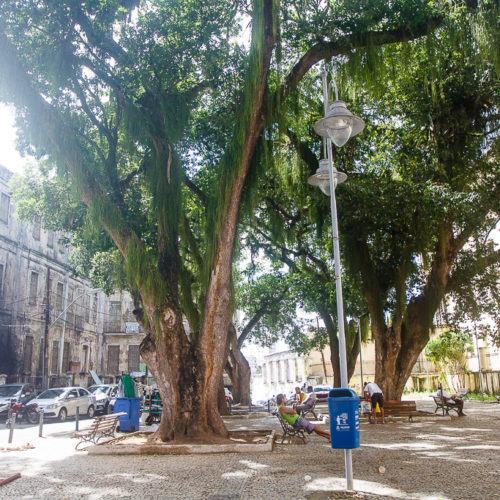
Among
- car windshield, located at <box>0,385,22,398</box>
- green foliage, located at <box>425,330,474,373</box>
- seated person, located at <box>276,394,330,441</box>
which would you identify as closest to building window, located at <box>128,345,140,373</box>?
car windshield, located at <box>0,385,22,398</box>

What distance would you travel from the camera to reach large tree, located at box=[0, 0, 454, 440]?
11.5m

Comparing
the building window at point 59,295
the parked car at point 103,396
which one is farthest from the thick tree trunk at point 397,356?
the building window at point 59,295

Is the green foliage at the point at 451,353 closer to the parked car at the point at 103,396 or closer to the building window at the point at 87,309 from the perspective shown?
the parked car at the point at 103,396

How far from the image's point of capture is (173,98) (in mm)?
13406

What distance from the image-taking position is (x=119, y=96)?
13.4 m

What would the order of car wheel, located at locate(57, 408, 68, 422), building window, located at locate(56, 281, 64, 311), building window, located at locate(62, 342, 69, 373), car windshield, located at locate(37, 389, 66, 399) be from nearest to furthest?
1. car wheel, located at locate(57, 408, 68, 422)
2. car windshield, located at locate(37, 389, 66, 399)
3. building window, located at locate(56, 281, 64, 311)
4. building window, located at locate(62, 342, 69, 373)

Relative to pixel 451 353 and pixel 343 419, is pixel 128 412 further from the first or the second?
pixel 451 353

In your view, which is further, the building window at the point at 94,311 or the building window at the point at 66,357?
the building window at the point at 94,311

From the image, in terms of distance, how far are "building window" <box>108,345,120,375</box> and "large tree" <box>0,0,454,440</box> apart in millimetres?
35601

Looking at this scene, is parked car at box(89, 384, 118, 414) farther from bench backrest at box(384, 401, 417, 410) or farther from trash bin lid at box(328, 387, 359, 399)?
trash bin lid at box(328, 387, 359, 399)

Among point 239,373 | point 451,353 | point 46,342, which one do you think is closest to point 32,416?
point 239,373

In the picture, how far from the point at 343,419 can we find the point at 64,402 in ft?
64.5

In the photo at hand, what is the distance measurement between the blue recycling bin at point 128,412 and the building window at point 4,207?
18.5 metres

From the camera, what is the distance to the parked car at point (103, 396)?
26.8 m
